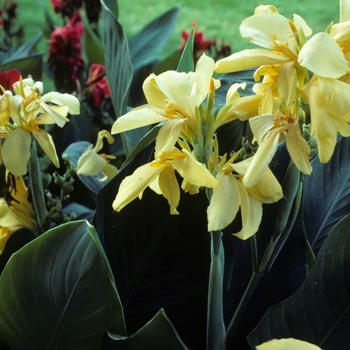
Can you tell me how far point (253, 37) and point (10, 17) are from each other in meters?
1.38

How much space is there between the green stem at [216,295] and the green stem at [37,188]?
0.75 feet

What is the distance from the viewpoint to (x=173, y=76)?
442mm

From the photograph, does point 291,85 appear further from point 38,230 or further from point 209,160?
point 38,230

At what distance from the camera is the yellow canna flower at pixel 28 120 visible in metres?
0.55

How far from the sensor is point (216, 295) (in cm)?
48

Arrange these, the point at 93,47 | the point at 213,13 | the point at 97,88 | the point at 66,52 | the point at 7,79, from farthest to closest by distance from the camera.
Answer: the point at 213,13, the point at 93,47, the point at 66,52, the point at 97,88, the point at 7,79

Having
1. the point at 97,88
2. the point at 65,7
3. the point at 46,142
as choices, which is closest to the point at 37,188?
the point at 46,142

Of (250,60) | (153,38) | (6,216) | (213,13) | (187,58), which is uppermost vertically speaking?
(250,60)

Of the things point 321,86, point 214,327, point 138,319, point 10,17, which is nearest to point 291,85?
point 321,86

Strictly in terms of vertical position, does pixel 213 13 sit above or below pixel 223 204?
below

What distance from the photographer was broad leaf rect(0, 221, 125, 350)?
0.52 m

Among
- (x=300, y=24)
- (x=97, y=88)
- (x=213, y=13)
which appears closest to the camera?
(x=300, y=24)

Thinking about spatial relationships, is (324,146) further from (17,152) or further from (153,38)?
(153,38)

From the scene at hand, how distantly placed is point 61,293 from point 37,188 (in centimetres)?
13
